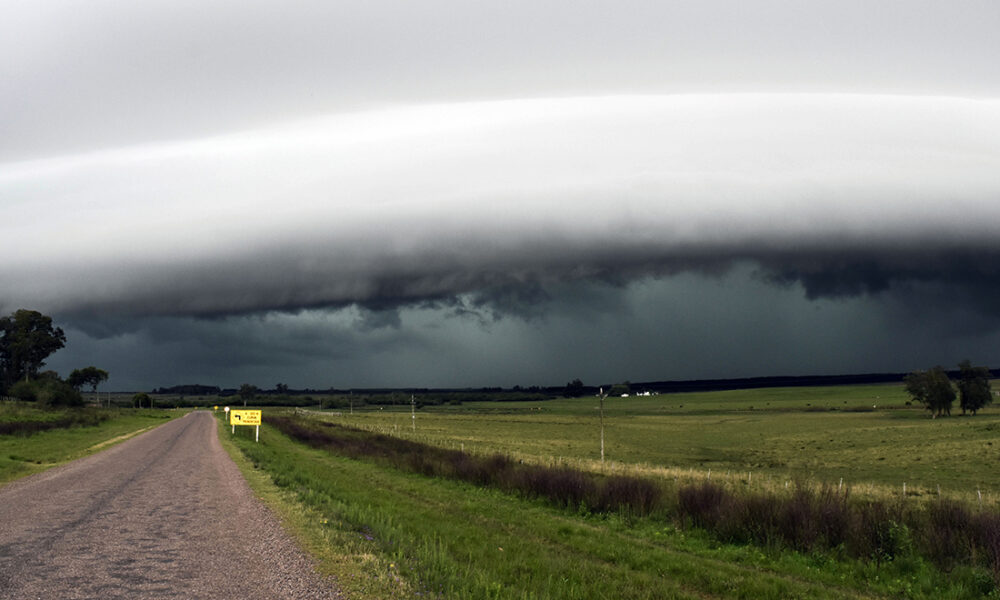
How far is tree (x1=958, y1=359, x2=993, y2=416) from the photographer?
131125mm

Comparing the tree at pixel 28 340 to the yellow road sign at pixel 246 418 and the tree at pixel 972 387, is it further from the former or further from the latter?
the tree at pixel 972 387

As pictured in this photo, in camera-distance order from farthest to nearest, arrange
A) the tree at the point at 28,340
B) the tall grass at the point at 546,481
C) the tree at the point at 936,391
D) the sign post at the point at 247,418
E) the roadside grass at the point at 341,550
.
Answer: the tree at the point at 28,340, the tree at the point at 936,391, the sign post at the point at 247,418, the tall grass at the point at 546,481, the roadside grass at the point at 341,550

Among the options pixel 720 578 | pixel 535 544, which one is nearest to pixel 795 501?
pixel 720 578

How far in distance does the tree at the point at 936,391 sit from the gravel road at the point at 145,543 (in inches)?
5505

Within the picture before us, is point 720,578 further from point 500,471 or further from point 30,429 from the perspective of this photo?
point 30,429

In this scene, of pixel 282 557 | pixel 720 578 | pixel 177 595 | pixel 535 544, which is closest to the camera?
pixel 177 595

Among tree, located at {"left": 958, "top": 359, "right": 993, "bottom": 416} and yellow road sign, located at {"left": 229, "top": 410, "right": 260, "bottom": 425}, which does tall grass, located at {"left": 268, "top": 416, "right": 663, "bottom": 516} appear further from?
tree, located at {"left": 958, "top": 359, "right": 993, "bottom": 416}

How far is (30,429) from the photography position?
60844 millimetres

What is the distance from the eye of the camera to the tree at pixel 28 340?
153 meters

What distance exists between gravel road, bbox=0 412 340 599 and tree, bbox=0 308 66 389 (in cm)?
15389

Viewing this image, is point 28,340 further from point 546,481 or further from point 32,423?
point 546,481

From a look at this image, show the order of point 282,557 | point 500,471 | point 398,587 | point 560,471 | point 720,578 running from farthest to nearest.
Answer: point 500,471
point 560,471
point 720,578
point 282,557
point 398,587

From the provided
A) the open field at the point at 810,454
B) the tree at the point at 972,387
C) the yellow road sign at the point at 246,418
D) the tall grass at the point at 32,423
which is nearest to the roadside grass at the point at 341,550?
the open field at the point at 810,454

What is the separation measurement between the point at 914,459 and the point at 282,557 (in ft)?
222
